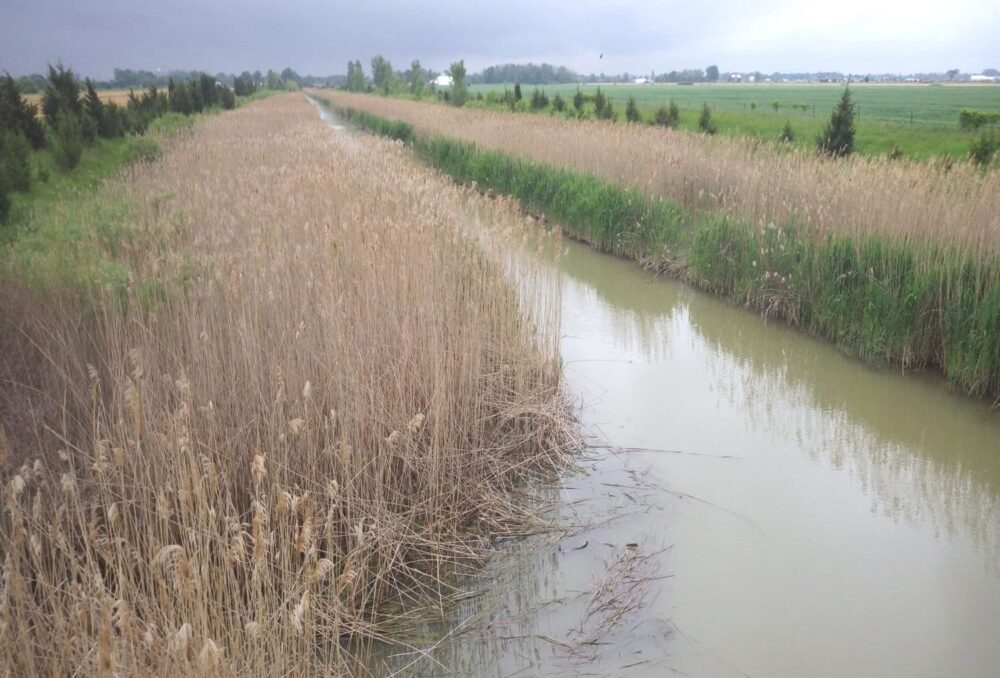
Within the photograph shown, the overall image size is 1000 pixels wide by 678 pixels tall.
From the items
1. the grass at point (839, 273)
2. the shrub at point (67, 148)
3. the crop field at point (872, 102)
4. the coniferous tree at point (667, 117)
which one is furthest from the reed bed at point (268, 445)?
the crop field at point (872, 102)

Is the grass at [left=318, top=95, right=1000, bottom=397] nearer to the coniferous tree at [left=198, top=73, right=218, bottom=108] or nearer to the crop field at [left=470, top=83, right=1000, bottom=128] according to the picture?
the crop field at [left=470, top=83, right=1000, bottom=128]

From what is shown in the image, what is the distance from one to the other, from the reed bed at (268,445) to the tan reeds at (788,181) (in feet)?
12.2

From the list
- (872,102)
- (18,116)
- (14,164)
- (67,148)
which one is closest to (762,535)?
(14,164)

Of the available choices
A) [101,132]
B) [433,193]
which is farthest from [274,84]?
[433,193]

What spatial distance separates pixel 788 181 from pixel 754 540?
6.47 metres

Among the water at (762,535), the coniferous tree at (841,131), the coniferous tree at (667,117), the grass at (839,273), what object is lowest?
the water at (762,535)

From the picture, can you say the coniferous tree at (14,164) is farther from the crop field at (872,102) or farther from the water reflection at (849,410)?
the crop field at (872,102)

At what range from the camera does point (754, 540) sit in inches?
165

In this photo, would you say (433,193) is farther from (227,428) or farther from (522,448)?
(227,428)

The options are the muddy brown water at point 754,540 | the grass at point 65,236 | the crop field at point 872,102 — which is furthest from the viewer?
the crop field at point 872,102

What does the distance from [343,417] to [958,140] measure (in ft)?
64.6

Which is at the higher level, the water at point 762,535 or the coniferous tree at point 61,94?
the coniferous tree at point 61,94

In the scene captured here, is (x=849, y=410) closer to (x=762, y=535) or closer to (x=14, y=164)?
(x=762, y=535)

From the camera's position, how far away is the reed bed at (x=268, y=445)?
2443 mm
